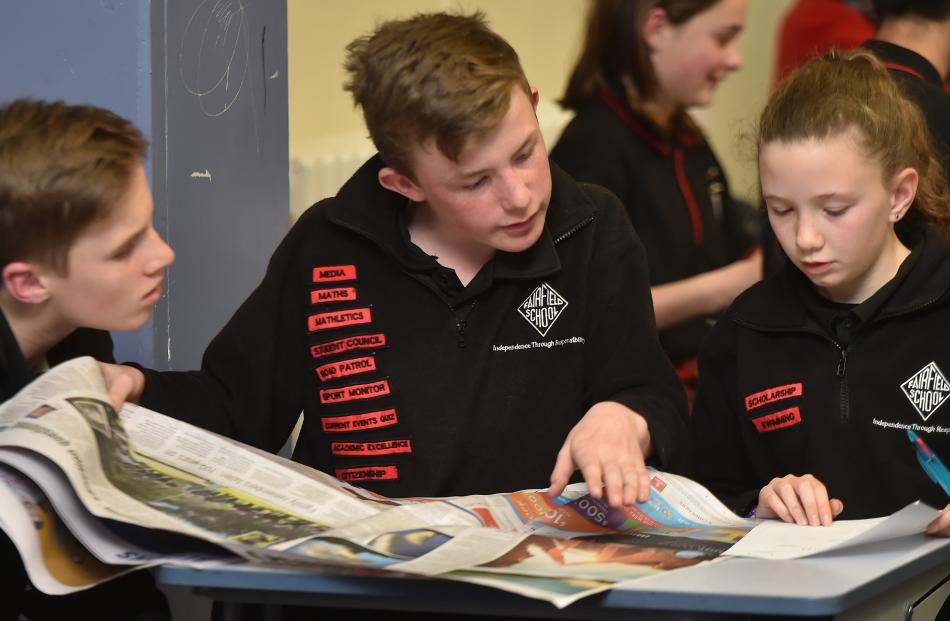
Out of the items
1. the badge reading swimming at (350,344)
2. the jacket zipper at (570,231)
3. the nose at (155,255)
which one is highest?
the jacket zipper at (570,231)

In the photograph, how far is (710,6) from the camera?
2502 mm

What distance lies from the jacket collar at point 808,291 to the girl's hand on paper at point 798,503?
291 mm

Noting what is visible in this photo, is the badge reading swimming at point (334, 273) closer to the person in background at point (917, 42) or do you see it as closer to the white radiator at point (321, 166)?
the person in background at point (917, 42)

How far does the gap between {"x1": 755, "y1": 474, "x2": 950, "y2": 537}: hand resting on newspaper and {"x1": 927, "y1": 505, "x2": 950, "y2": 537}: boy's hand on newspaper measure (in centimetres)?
10

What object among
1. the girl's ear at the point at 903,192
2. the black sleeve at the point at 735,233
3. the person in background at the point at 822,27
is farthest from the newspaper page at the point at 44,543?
the person in background at the point at 822,27

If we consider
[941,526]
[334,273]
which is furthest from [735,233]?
[941,526]

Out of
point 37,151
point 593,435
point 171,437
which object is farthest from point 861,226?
point 37,151

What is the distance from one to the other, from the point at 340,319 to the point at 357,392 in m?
0.10

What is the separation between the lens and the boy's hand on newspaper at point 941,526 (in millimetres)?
1229

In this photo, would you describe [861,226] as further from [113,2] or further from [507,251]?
[113,2]

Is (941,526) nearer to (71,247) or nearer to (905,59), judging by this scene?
(71,247)

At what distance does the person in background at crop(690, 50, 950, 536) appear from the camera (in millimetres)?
1525

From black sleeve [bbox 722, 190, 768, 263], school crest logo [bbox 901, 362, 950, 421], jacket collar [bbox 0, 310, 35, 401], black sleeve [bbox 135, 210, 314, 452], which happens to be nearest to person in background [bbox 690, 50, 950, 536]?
school crest logo [bbox 901, 362, 950, 421]

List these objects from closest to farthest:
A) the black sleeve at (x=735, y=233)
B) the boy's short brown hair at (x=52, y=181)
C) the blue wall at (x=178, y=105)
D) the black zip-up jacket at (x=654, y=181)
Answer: the boy's short brown hair at (x=52, y=181)
the blue wall at (x=178, y=105)
the black zip-up jacket at (x=654, y=181)
the black sleeve at (x=735, y=233)
